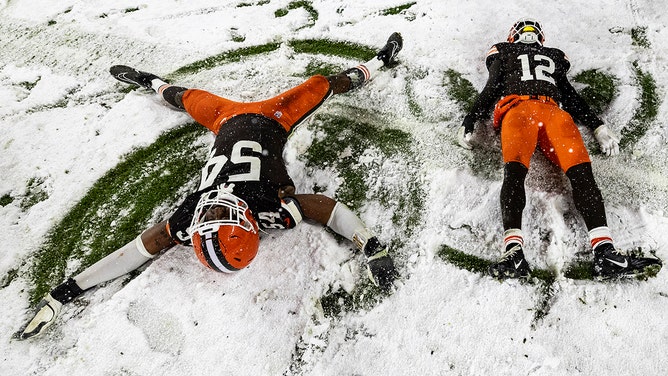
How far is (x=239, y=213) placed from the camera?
9.16ft

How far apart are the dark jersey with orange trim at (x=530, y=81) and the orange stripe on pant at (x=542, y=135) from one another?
0.16 m

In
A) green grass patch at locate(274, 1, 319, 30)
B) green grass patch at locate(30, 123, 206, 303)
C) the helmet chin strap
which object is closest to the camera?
green grass patch at locate(30, 123, 206, 303)

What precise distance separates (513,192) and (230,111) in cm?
222

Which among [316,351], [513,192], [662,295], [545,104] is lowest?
[316,351]

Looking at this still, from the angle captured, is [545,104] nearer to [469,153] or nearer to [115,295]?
[469,153]

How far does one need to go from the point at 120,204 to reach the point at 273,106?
1.47m

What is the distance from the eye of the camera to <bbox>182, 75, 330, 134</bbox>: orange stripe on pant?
141 inches

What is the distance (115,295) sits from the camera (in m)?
3.08

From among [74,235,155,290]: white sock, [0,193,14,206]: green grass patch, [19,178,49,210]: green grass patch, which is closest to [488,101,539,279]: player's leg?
[74,235,155,290]: white sock

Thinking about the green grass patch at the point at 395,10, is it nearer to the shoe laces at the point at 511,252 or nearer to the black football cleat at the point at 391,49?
the black football cleat at the point at 391,49

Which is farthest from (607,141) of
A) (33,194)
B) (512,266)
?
(33,194)

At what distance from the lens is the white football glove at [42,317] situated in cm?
296

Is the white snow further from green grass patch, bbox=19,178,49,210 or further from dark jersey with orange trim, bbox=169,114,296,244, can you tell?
dark jersey with orange trim, bbox=169,114,296,244

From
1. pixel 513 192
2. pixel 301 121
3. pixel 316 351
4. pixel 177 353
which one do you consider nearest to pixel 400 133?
pixel 301 121
